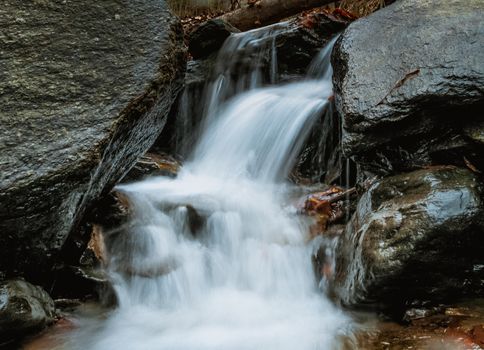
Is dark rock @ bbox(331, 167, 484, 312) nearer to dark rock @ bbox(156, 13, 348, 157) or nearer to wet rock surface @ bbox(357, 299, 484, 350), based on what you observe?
wet rock surface @ bbox(357, 299, 484, 350)

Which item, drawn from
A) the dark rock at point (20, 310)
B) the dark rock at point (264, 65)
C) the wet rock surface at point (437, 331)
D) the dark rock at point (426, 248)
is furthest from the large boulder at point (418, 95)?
the dark rock at point (264, 65)

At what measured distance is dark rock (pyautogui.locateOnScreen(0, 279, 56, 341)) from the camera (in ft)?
8.32

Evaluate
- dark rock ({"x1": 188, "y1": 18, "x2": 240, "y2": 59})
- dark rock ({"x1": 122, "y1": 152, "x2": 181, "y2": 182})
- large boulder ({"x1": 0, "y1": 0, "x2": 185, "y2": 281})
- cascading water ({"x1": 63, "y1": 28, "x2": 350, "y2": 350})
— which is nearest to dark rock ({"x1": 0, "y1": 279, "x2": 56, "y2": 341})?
large boulder ({"x1": 0, "y1": 0, "x2": 185, "y2": 281})

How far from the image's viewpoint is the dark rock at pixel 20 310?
254 cm

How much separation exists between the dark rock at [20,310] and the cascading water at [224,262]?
0.30 metres

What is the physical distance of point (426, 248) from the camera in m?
2.67

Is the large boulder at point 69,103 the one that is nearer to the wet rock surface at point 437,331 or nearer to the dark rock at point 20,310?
the dark rock at point 20,310

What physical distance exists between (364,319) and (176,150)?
3699mm

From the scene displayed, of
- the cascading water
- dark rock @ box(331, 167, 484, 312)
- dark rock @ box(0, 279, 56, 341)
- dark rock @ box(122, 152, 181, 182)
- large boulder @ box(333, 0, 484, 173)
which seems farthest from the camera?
dark rock @ box(122, 152, 181, 182)

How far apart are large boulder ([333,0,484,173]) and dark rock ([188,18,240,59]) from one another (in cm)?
349

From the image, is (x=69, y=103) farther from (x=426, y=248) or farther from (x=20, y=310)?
(x=426, y=248)

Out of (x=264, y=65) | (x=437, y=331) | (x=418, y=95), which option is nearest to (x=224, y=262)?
(x=437, y=331)

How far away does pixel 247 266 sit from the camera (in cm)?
368

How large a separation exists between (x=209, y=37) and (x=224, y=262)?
4287 mm
